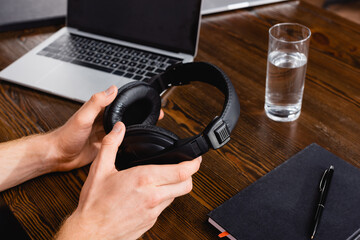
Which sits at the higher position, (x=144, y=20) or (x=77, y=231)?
(x=144, y=20)

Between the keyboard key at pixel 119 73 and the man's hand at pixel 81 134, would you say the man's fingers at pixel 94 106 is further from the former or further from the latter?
the keyboard key at pixel 119 73

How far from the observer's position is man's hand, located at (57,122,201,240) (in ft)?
1.98

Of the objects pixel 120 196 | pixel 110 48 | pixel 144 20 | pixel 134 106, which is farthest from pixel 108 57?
pixel 120 196

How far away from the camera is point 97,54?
3.57 feet

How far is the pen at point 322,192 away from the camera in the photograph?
0.61m

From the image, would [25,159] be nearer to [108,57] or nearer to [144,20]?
[108,57]

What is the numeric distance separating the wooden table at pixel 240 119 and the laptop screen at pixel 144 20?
93 mm

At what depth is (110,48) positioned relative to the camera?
3.63 ft

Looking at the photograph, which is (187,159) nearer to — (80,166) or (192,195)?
A: (192,195)

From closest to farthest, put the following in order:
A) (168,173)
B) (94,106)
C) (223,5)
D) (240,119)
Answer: (168,173)
(94,106)
(240,119)
(223,5)

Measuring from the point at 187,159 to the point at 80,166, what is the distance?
0.28m

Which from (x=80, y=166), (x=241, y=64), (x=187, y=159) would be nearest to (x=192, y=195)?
(x=187, y=159)

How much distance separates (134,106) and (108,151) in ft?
0.59

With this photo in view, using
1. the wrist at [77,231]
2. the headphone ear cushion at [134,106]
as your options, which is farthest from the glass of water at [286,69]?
the wrist at [77,231]
